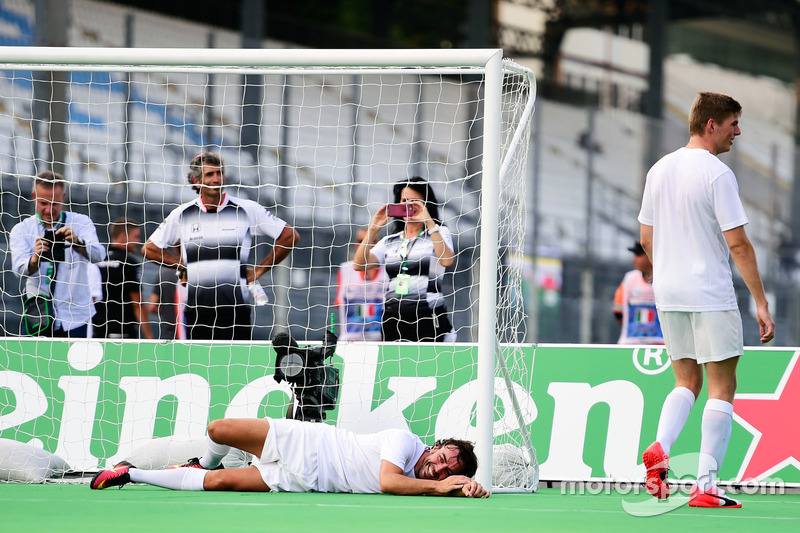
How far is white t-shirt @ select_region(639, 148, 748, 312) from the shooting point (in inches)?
191

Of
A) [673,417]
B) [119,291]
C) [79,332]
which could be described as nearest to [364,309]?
[119,291]

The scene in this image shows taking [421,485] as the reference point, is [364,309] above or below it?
above

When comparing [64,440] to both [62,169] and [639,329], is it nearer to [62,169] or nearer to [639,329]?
[62,169]

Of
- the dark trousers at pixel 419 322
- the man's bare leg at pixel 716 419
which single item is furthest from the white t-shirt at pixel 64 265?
the man's bare leg at pixel 716 419

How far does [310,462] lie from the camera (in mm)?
5488

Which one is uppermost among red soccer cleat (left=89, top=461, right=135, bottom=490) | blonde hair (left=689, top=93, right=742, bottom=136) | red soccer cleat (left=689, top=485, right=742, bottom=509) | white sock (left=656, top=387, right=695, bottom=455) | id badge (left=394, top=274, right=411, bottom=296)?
blonde hair (left=689, top=93, right=742, bottom=136)

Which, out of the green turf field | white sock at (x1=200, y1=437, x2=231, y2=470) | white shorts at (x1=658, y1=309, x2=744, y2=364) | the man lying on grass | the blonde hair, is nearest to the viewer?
the green turf field

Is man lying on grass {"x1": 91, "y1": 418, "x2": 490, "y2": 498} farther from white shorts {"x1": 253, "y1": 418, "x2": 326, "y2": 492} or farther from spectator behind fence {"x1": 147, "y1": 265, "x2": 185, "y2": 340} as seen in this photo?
spectator behind fence {"x1": 147, "y1": 265, "x2": 185, "y2": 340}

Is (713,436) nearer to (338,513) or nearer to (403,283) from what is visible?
(338,513)

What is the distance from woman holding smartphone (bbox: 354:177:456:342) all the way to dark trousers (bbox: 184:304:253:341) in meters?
0.95

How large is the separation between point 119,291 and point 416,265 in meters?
3.22

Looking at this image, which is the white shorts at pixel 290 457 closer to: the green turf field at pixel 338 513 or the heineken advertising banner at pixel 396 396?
the green turf field at pixel 338 513

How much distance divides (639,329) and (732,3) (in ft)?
54.9

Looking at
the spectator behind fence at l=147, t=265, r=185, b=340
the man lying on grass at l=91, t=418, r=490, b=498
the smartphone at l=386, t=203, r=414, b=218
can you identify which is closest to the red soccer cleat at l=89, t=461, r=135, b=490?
the man lying on grass at l=91, t=418, r=490, b=498
